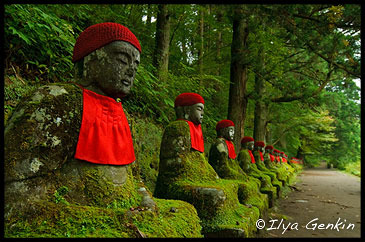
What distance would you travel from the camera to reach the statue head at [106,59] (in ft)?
7.16

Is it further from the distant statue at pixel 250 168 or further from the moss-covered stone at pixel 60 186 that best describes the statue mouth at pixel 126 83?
the distant statue at pixel 250 168

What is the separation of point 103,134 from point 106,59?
636 millimetres

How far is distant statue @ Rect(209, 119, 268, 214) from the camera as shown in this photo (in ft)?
15.4

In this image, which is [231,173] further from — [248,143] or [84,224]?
[84,224]

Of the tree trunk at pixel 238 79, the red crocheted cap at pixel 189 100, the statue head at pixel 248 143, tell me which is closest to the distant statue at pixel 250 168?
the statue head at pixel 248 143

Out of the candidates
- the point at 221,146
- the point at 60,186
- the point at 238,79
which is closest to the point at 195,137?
the point at 221,146

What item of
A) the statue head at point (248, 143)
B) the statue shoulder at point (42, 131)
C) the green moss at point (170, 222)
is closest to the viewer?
the statue shoulder at point (42, 131)

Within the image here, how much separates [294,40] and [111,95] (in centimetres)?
432

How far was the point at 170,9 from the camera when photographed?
6.57 meters

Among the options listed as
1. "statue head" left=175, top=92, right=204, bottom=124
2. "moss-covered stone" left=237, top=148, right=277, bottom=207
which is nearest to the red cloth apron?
"statue head" left=175, top=92, right=204, bottom=124

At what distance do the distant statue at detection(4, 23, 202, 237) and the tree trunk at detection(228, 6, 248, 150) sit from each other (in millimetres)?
5854

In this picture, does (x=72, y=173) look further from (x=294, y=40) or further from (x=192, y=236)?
(x=294, y=40)

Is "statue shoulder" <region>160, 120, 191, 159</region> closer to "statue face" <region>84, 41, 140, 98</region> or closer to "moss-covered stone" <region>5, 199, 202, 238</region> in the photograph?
"statue face" <region>84, 41, 140, 98</region>

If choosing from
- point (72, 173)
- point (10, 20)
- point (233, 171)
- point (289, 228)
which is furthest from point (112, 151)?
point (289, 228)
